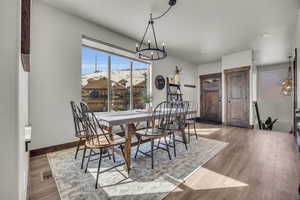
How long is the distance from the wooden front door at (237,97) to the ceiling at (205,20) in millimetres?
961

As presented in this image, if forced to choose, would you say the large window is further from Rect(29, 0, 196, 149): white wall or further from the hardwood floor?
the hardwood floor

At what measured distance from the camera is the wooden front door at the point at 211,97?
242 inches

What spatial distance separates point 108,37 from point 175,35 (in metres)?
1.80

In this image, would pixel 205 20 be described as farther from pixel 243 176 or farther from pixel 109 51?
pixel 243 176

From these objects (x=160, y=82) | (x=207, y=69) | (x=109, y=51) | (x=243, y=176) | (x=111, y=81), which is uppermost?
(x=207, y=69)

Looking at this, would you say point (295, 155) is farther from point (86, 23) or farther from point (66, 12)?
point (66, 12)

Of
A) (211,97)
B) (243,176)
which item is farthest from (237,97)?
(243,176)

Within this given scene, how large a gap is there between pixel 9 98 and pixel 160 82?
4454 millimetres

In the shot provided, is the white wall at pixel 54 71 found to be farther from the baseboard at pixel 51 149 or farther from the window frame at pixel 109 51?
the window frame at pixel 109 51

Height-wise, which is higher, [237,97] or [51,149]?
[237,97]

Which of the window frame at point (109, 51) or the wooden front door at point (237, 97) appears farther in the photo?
the wooden front door at point (237, 97)

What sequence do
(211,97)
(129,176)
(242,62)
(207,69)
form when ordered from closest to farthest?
(129,176), (242,62), (211,97), (207,69)

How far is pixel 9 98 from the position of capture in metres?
0.69

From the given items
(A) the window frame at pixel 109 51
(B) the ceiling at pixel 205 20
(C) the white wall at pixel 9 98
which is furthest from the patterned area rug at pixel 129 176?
(B) the ceiling at pixel 205 20
